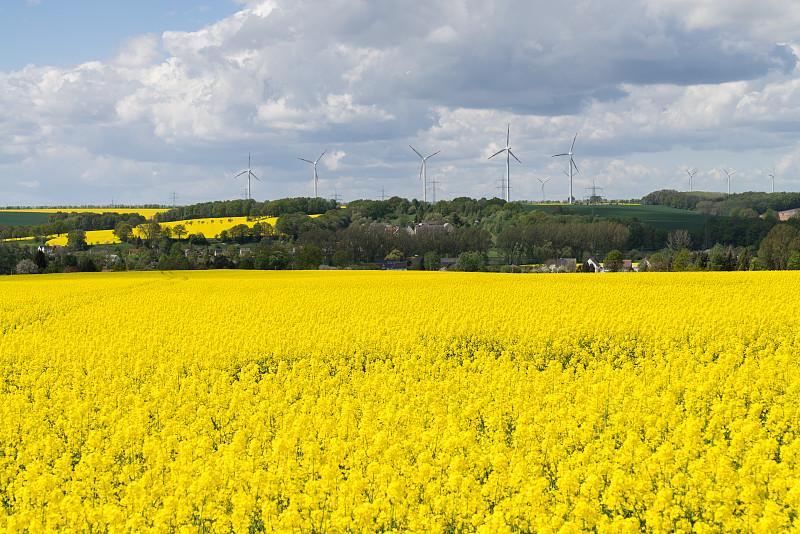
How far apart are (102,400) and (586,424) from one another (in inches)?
458

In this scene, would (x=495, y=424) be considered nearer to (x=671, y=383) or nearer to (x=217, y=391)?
(x=671, y=383)

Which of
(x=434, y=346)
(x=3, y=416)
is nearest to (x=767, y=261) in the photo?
(x=434, y=346)

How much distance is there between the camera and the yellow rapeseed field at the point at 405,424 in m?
8.84

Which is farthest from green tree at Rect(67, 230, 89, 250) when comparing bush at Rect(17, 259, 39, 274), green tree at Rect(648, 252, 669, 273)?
green tree at Rect(648, 252, 669, 273)

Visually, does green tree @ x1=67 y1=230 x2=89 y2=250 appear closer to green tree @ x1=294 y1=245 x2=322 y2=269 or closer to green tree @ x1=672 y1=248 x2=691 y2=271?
green tree @ x1=294 y1=245 x2=322 y2=269

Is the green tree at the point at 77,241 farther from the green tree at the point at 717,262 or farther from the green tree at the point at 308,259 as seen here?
the green tree at the point at 717,262

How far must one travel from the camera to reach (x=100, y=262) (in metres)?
103

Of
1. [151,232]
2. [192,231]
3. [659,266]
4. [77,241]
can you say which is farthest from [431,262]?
[77,241]

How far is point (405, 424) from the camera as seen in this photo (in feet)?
41.1

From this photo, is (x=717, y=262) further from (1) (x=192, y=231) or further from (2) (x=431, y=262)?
(1) (x=192, y=231)

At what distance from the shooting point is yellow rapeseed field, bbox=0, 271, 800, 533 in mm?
8844

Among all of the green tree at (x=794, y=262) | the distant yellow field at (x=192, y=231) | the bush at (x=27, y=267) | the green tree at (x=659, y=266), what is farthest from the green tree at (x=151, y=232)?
the green tree at (x=794, y=262)

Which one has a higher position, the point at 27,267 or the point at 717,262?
the point at 27,267

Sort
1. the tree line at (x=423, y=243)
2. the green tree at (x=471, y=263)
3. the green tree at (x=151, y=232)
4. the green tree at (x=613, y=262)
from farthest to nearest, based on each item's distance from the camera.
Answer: the green tree at (x=151, y=232)
the green tree at (x=613, y=262)
the green tree at (x=471, y=263)
the tree line at (x=423, y=243)
